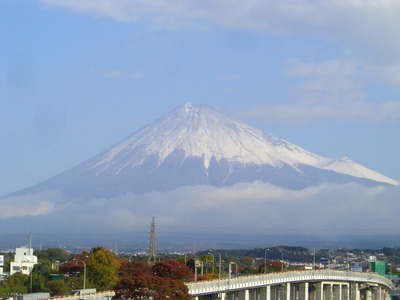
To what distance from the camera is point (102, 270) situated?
86188 millimetres

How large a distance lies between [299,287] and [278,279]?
35.0 ft

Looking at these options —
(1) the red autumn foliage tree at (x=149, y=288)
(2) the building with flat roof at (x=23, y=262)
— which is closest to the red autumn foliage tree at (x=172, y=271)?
(1) the red autumn foliage tree at (x=149, y=288)

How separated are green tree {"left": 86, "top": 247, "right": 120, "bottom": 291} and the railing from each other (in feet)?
29.8

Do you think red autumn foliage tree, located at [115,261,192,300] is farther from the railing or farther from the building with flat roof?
the building with flat roof

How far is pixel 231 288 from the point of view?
80.1 metres

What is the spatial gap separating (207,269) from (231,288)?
4178 centimetres

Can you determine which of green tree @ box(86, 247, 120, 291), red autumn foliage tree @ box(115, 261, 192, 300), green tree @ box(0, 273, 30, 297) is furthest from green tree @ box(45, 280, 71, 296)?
Result: red autumn foliage tree @ box(115, 261, 192, 300)

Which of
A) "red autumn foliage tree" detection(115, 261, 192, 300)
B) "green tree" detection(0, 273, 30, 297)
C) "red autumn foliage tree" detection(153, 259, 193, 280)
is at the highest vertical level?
"red autumn foliage tree" detection(153, 259, 193, 280)

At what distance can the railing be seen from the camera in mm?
74931

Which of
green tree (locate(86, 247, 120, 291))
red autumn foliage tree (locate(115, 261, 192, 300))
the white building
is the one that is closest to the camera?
red autumn foliage tree (locate(115, 261, 192, 300))

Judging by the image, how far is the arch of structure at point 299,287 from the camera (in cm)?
7888

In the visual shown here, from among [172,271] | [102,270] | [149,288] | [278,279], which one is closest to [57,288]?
[102,270]

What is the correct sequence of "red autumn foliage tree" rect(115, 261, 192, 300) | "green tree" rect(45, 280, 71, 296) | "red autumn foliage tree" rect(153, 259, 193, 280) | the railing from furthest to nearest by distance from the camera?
"red autumn foliage tree" rect(153, 259, 193, 280)
"green tree" rect(45, 280, 71, 296)
the railing
"red autumn foliage tree" rect(115, 261, 192, 300)

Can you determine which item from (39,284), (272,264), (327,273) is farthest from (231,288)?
(272,264)
